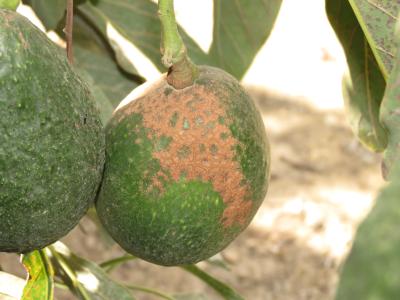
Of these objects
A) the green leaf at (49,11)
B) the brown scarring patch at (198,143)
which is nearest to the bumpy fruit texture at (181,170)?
the brown scarring patch at (198,143)

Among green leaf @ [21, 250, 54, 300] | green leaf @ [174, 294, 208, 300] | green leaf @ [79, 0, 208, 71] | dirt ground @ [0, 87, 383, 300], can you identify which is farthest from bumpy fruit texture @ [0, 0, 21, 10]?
dirt ground @ [0, 87, 383, 300]

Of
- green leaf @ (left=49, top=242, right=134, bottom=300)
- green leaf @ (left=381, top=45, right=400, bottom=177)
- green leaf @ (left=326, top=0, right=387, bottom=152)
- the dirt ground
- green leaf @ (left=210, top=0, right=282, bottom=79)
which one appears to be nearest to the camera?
green leaf @ (left=381, top=45, right=400, bottom=177)

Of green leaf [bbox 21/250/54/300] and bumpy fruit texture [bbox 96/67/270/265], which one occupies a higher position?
bumpy fruit texture [bbox 96/67/270/265]

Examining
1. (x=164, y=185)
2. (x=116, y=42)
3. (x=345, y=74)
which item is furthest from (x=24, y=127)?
(x=116, y=42)

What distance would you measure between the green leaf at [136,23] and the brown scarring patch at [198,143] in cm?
55

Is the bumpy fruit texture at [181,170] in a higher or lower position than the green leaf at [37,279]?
higher

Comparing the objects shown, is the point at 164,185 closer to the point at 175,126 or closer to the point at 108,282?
the point at 175,126

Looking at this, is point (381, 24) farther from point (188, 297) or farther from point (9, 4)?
point (188, 297)

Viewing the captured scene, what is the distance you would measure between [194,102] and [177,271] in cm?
203

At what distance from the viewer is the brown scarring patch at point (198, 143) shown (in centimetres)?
108

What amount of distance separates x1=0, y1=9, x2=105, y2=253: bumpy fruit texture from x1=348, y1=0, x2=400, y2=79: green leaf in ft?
1.36

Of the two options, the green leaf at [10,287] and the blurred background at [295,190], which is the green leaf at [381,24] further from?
the blurred background at [295,190]

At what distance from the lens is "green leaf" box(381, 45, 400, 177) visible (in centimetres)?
87

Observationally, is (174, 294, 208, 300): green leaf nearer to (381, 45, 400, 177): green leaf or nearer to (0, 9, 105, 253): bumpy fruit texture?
(0, 9, 105, 253): bumpy fruit texture
